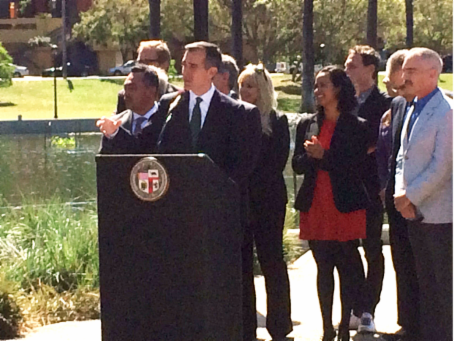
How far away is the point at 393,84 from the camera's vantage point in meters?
6.39

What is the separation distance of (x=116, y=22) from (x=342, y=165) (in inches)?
2506

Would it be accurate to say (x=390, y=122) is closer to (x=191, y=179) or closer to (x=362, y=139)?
(x=362, y=139)

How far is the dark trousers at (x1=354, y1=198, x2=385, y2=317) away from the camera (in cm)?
642

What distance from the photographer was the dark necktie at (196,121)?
4973 mm

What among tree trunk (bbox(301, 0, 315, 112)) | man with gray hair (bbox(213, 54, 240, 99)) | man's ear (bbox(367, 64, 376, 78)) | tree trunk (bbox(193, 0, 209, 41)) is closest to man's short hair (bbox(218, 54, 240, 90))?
man with gray hair (bbox(213, 54, 240, 99))

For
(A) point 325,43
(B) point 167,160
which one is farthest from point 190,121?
(A) point 325,43

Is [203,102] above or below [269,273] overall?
above

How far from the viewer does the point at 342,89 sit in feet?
19.6

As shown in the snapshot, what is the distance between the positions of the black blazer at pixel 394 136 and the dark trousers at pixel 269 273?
0.73 m

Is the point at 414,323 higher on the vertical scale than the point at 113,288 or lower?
lower

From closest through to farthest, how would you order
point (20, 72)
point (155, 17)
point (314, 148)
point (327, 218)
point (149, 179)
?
1. point (149, 179)
2. point (314, 148)
3. point (327, 218)
4. point (155, 17)
5. point (20, 72)

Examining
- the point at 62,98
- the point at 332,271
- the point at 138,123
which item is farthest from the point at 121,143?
the point at 62,98

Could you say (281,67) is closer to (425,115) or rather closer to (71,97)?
(71,97)

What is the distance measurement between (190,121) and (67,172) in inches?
633
